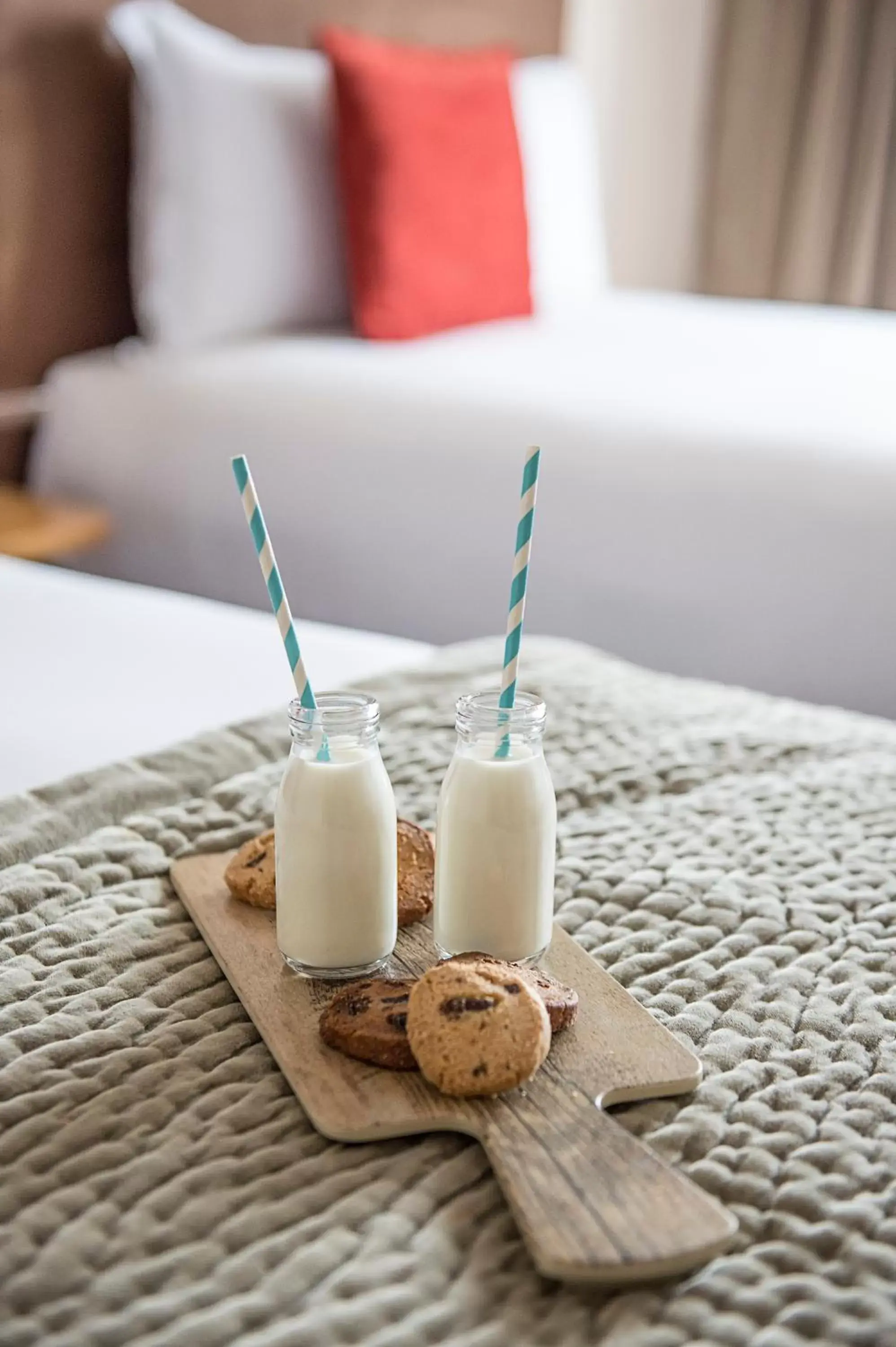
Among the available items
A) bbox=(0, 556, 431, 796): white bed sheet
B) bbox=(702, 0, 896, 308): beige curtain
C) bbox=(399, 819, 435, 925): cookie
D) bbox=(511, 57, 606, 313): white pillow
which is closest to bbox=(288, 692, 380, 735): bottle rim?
bbox=(399, 819, 435, 925): cookie

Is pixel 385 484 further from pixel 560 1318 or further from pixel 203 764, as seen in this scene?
pixel 560 1318

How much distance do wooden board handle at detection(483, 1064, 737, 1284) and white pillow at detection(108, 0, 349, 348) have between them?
2055mm

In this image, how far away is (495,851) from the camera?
786mm

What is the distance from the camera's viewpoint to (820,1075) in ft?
2.43

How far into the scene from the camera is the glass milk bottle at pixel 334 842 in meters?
0.78

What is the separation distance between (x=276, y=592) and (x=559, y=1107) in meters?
0.30

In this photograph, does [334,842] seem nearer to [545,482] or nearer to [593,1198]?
[593,1198]

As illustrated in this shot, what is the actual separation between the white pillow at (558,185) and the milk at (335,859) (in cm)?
230

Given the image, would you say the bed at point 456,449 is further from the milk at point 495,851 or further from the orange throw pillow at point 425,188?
the milk at point 495,851

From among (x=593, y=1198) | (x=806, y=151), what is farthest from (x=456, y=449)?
(x=806, y=151)

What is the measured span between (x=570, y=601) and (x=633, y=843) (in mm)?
1112

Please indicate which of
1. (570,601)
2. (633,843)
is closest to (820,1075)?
(633,843)

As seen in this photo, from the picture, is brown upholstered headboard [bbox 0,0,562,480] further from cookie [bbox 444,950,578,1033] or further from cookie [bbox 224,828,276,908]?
cookie [bbox 444,950,578,1033]

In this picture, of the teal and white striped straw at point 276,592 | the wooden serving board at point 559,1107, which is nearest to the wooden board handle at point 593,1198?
the wooden serving board at point 559,1107
